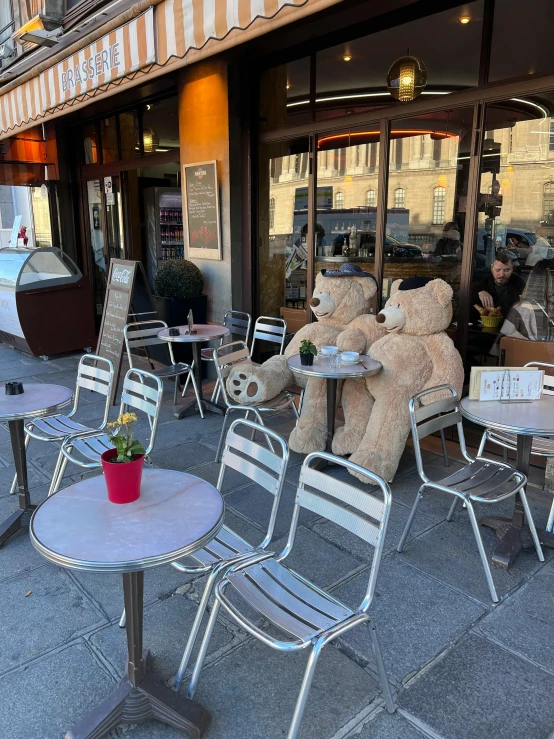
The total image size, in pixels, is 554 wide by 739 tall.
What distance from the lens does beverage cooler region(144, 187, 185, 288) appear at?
9.62 metres

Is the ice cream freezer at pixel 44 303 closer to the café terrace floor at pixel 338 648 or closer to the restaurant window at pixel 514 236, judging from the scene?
the café terrace floor at pixel 338 648

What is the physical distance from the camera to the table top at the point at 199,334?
5.45 m

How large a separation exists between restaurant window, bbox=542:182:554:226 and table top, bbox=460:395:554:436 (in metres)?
1.58

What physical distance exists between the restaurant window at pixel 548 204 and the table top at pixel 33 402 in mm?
3798

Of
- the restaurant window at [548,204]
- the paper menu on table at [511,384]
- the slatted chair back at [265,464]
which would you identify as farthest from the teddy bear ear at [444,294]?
the slatted chair back at [265,464]

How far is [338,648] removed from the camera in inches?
100

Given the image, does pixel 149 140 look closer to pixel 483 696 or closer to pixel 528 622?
pixel 528 622

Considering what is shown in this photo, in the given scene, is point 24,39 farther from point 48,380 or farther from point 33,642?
point 33,642

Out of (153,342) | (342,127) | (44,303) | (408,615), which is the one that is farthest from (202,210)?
(408,615)

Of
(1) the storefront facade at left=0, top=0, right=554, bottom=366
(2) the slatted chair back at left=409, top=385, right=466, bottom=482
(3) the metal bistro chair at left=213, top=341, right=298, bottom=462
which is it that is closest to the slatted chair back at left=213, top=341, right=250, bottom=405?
(3) the metal bistro chair at left=213, top=341, right=298, bottom=462

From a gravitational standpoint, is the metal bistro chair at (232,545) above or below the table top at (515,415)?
below

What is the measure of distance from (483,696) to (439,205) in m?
4.00

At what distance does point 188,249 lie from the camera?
23.5 feet

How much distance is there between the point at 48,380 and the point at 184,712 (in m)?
5.65
